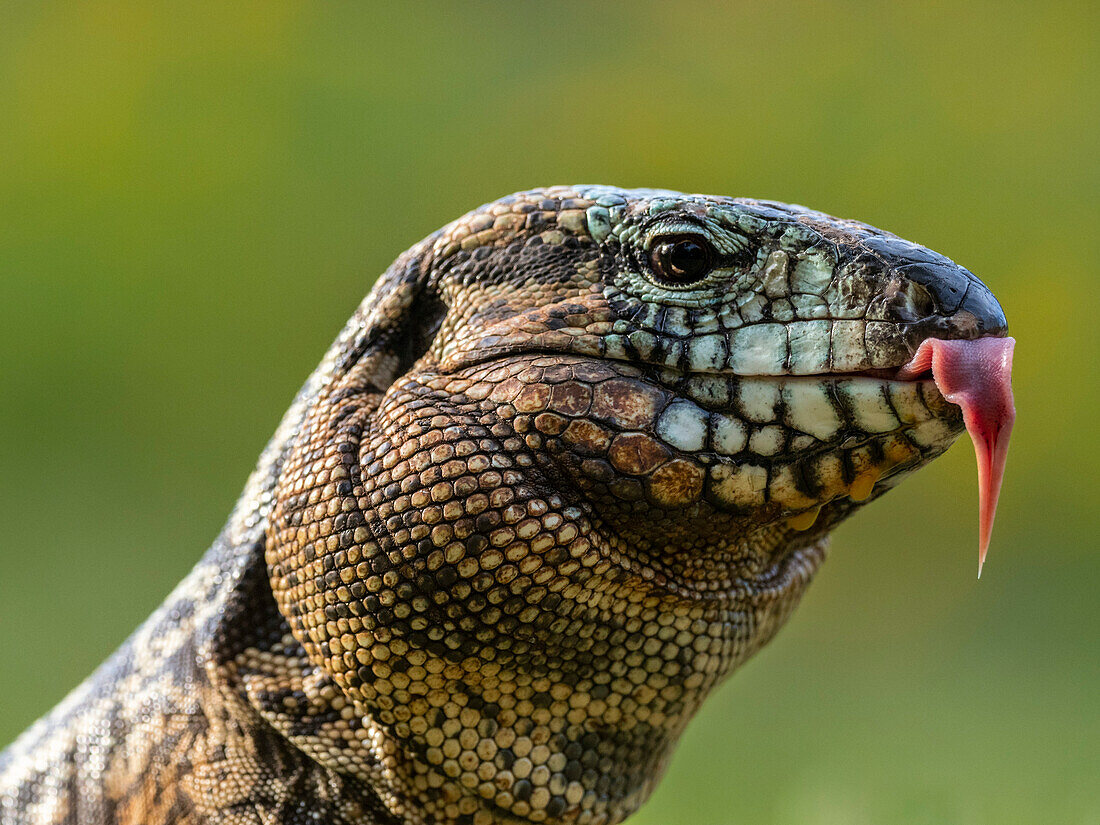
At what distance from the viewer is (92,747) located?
146 inches

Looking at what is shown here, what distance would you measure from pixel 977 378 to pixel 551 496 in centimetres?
96

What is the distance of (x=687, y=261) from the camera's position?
307cm

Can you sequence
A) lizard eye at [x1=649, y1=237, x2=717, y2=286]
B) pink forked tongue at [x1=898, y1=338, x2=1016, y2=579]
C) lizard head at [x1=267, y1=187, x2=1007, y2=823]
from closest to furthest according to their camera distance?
pink forked tongue at [x1=898, y1=338, x2=1016, y2=579] < lizard head at [x1=267, y1=187, x2=1007, y2=823] < lizard eye at [x1=649, y1=237, x2=717, y2=286]

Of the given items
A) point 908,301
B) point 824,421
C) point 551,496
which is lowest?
point 551,496

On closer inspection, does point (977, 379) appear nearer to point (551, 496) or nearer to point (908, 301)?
point (908, 301)

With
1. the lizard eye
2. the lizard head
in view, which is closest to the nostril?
the lizard head

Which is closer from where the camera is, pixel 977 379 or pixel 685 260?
pixel 977 379

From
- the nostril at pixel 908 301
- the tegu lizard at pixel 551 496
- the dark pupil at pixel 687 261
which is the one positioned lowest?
the tegu lizard at pixel 551 496

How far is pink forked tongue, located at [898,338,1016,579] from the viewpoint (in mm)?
2787

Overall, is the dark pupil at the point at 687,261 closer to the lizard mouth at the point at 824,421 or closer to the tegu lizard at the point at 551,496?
the tegu lizard at the point at 551,496

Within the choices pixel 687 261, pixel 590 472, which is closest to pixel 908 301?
pixel 687 261

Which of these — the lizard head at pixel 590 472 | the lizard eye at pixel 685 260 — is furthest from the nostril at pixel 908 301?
the lizard eye at pixel 685 260

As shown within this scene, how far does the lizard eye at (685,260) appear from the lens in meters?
3.06

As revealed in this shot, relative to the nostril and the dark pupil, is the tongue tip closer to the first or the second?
the nostril
